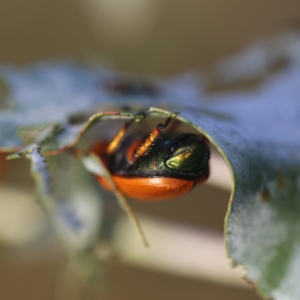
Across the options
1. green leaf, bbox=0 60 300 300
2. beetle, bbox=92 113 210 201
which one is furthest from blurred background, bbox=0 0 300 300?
beetle, bbox=92 113 210 201

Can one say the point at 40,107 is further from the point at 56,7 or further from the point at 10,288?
the point at 56,7

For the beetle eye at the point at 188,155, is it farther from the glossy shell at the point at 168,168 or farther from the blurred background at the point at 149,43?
the blurred background at the point at 149,43

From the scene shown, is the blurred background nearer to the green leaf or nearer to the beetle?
the green leaf

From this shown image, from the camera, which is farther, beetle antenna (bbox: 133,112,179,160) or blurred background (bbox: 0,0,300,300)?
blurred background (bbox: 0,0,300,300)

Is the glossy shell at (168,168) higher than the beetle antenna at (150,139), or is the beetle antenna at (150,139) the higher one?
the beetle antenna at (150,139)

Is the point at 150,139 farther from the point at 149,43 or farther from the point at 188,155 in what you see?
the point at 149,43

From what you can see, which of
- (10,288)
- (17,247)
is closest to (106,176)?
(17,247)

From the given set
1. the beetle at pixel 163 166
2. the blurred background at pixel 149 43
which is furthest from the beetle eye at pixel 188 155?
the blurred background at pixel 149 43
